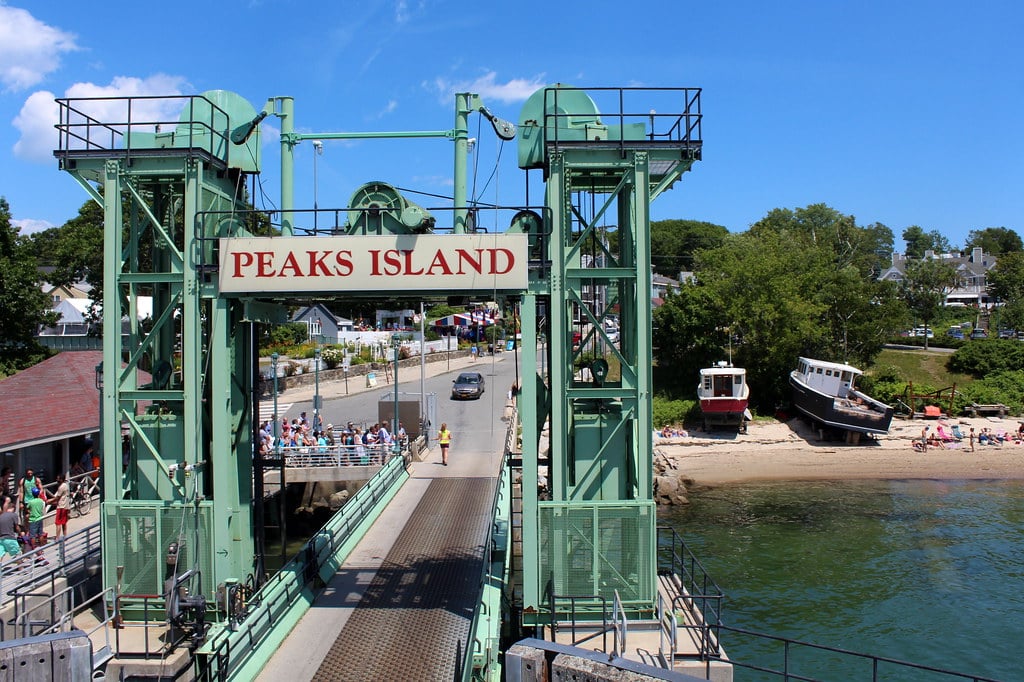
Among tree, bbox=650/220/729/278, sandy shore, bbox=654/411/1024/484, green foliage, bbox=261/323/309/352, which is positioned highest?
tree, bbox=650/220/729/278

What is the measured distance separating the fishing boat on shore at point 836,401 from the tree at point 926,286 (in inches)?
1217

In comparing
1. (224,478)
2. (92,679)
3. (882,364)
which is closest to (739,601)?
(224,478)

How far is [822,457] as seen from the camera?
4456 cm

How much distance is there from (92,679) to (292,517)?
904 inches

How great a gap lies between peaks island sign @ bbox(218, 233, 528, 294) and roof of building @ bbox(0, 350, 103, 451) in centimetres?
1026

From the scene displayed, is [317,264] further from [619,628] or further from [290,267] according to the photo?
[619,628]

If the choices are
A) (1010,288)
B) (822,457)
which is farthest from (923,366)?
(1010,288)

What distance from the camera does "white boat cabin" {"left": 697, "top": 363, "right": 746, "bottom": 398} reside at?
46531mm

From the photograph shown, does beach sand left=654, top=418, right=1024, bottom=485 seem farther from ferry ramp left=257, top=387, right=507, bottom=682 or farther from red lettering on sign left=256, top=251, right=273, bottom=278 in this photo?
red lettering on sign left=256, top=251, right=273, bottom=278

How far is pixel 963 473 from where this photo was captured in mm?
41875

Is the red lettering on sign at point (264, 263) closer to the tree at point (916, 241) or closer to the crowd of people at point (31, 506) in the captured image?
the crowd of people at point (31, 506)

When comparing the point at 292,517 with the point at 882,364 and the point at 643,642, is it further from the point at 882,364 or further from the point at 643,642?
the point at 882,364

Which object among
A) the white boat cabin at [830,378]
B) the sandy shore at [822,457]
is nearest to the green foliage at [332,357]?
the sandy shore at [822,457]

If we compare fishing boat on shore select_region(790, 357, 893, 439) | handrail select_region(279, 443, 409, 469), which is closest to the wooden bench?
fishing boat on shore select_region(790, 357, 893, 439)
